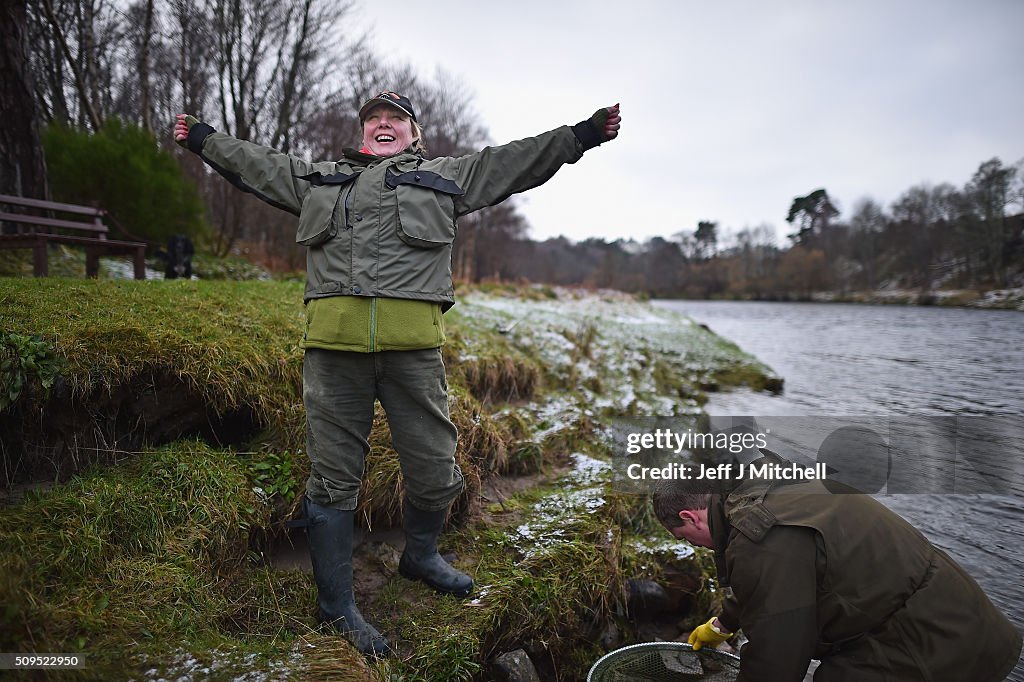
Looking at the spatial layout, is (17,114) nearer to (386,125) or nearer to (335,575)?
(386,125)

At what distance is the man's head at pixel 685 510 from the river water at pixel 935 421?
2.13m

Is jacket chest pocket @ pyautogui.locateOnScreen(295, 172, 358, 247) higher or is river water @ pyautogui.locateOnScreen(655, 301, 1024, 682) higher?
jacket chest pocket @ pyautogui.locateOnScreen(295, 172, 358, 247)

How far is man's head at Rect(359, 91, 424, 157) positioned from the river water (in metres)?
4.44

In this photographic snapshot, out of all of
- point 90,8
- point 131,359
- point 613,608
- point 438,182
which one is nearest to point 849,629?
point 613,608

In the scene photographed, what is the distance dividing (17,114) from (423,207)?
25.4ft

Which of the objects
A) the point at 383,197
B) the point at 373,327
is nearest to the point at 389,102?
the point at 383,197

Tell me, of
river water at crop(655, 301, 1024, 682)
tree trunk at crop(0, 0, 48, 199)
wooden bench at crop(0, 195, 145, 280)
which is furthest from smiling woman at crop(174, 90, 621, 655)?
tree trunk at crop(0, 0, 48, 199)

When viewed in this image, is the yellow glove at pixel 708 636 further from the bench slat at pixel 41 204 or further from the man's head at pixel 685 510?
the bench slat at pixel 41 204

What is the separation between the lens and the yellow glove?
274 centimetres

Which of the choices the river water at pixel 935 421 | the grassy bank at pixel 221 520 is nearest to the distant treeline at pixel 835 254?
the river water at pixel 935 421

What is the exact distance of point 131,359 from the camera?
317 cm

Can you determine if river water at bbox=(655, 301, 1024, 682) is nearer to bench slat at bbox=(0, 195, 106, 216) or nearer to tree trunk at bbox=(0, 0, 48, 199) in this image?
bench slat at bbox=(0, 195, 106, 216)

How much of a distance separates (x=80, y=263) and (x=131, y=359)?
6617mm

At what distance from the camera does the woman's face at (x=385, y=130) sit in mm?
2963
